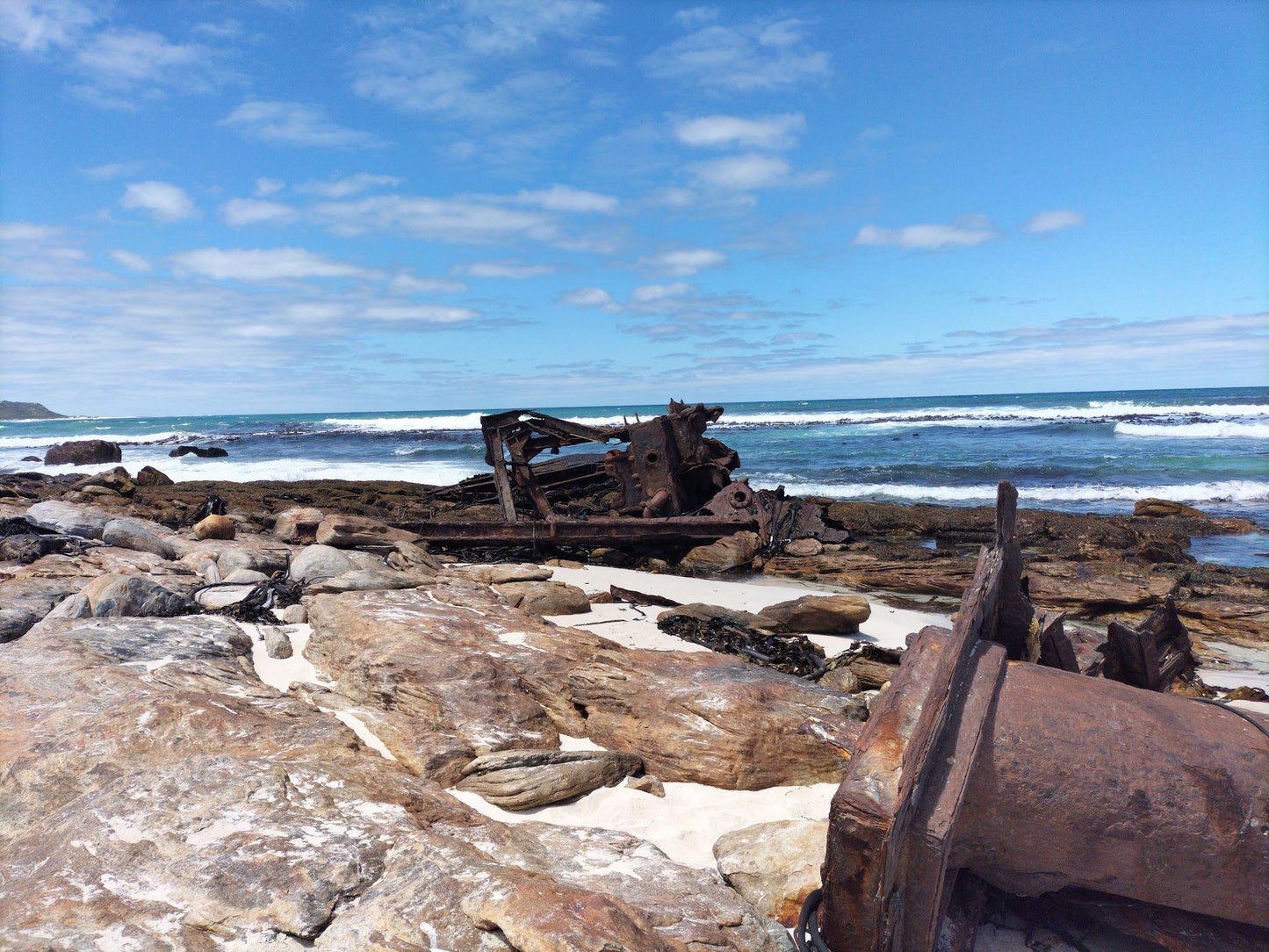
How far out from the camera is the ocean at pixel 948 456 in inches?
656

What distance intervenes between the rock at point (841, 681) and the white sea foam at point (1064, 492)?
38.8 ft

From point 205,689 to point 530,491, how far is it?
6.81 m

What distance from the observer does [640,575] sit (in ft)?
27.7

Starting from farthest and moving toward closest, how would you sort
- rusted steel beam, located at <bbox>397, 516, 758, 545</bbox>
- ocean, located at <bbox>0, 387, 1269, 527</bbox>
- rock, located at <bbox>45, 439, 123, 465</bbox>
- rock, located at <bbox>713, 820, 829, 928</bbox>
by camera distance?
rock, located at <bbox>45, 439, 123, 465</bbox>, ocean, located at <bbox>0, 387, 1269, 527</bbox>, rusted steel beam, located at <bbox>397, 516, 758, 545</bbox>, rock, located at <bbox>713, 820, 829, 928</bbox>

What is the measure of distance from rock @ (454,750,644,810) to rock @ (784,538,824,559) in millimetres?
6024

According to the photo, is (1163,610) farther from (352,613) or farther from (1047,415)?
(1047,415)

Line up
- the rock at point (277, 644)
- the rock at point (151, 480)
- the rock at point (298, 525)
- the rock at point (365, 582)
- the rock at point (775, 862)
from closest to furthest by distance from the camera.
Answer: the rock at point (775, 862) → the rock at point (277, 644) → the rock at point (365, 582) → the rock at point (298, 525) → the rock at point (151, 480)

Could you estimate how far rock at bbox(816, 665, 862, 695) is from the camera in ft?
14.2

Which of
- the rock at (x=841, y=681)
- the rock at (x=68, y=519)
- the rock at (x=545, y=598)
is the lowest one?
the rock at (x=841, y=681)

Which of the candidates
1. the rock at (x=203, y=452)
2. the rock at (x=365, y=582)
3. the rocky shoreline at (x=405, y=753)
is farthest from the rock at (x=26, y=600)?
the rock at (x=203, y=452)

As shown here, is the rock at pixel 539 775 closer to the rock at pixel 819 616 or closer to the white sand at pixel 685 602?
the white sand at pixel 685 602

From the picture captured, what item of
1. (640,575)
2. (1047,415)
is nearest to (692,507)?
(640,575)

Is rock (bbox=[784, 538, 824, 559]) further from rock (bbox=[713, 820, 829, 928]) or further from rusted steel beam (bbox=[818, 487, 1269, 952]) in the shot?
rusted steel beam (bbox=[818, 487, 1269, 952])

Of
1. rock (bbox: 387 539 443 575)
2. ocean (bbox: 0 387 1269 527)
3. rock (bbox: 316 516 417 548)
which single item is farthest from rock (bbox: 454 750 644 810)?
ocean (bbox: 0 387 1269 527)
